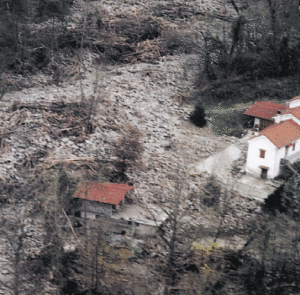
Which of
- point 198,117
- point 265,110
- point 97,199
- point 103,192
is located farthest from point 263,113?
point 97,199

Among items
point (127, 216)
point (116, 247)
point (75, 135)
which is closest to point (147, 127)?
point (75, 135)

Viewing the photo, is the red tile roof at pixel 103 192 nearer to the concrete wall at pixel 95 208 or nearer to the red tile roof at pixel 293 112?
the concrete wall at pixel 95 208

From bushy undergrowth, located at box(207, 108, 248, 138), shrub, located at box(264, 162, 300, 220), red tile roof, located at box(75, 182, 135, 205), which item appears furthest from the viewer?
bushy undergrowth, located at box(207, 108, 248, 138)

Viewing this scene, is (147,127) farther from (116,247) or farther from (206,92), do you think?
(116,247)

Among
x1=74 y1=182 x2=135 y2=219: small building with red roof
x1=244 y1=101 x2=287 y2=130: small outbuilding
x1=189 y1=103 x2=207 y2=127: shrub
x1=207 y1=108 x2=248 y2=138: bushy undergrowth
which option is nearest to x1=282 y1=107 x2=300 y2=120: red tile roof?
x1=244 y1=101 x2=287 y2=130: small outbuilding

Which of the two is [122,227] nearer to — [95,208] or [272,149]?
[95,208]

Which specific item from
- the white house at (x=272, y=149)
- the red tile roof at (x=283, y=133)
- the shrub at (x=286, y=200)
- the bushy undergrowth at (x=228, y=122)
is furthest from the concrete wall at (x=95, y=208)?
the bushy undergrowth at (x=228, y=122)

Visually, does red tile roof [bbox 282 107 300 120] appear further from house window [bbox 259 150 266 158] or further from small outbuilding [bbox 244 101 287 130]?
house window [bbox 259 150 266 158]
